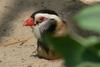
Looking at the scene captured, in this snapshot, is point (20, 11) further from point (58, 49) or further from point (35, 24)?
point (58, 49)

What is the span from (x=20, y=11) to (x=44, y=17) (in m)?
0.93

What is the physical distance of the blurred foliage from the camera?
0.37 m

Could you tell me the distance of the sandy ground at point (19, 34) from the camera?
152 inches

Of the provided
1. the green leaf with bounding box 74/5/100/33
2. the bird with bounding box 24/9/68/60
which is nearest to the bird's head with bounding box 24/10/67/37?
the bird with bounding box 24/9/68/60

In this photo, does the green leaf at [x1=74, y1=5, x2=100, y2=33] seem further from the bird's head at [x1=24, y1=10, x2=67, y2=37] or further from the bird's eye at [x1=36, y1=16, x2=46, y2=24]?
the bird's eye at [x1=36, y1=16, x2=46, y2=24]

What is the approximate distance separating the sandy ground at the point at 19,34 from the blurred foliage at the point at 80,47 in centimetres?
329

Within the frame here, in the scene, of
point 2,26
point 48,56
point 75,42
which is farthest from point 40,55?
point 75,42

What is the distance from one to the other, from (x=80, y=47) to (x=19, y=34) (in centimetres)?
392

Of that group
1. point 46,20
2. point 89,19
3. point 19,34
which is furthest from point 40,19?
point 89,19

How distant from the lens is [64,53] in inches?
14.9

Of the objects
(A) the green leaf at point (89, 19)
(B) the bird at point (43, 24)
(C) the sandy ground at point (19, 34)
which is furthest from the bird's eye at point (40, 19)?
(A) the green leaf at point (89, 19)

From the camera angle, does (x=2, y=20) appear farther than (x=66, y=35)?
Yes

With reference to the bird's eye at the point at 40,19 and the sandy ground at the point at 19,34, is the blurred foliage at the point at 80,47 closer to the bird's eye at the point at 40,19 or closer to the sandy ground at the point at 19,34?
the sandy ground at the point at 19,34

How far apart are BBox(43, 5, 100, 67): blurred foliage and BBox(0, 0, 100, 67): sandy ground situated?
329 cm
